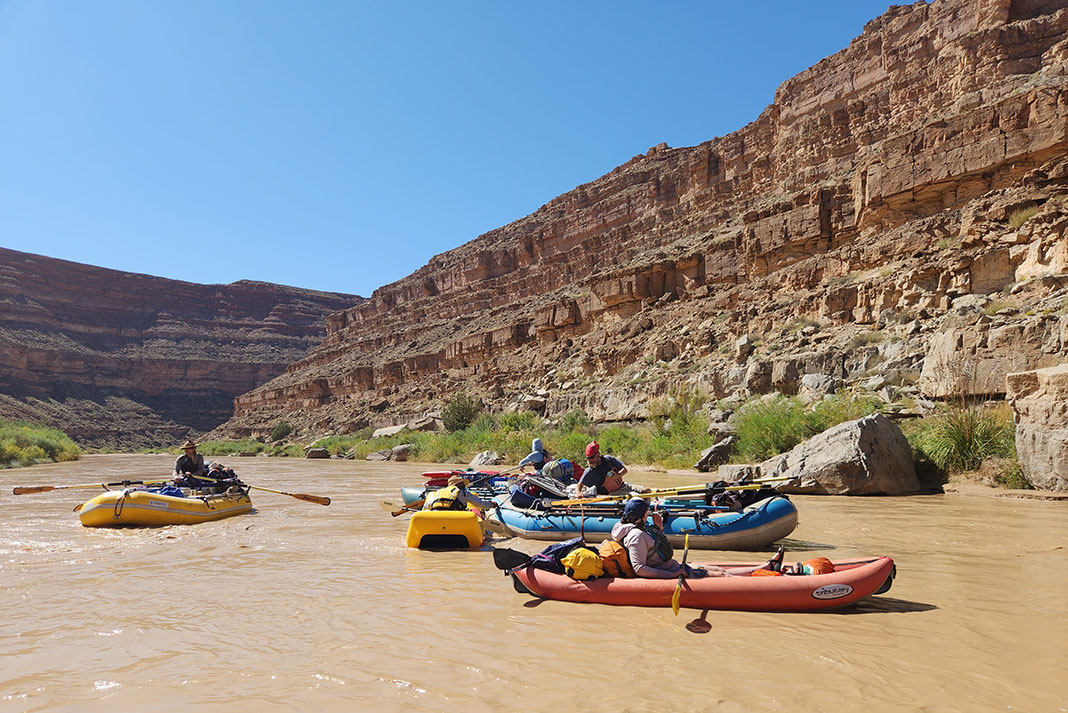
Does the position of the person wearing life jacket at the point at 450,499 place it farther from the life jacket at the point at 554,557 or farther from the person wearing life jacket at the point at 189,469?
the person wearing life jacket at the point at 189,469

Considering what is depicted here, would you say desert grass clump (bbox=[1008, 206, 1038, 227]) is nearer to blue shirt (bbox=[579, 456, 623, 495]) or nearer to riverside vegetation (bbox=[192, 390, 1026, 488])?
riverside vegetation (bbox=[192, 390, 1026, 488])

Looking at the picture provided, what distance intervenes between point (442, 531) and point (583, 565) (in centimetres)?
298

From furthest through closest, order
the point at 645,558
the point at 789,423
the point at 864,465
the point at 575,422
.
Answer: the point at 575,422
the point at 789,423
the point at 864,465
the point at 645,558

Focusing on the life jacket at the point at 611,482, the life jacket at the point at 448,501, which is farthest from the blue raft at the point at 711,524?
the life jacket at the point at 448,501

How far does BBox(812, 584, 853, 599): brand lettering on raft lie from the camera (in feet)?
14.9

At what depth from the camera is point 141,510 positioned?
9.57m

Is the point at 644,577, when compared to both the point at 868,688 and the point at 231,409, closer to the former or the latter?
the point at 868,688

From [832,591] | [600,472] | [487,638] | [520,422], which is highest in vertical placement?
[520,422]

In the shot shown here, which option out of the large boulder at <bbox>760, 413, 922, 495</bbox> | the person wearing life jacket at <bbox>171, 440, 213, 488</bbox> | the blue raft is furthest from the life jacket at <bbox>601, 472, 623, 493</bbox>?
the person wearing life jacket at <bbox>171, 440, 213, 488</bbox>

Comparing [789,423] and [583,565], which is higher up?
[789,423]

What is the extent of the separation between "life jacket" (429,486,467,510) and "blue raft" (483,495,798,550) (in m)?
1.38

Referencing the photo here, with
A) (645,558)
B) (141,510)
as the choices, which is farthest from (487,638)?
(141,510)

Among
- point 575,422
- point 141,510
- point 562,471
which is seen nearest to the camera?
point 562,471

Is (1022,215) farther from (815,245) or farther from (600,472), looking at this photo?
(600,472)
